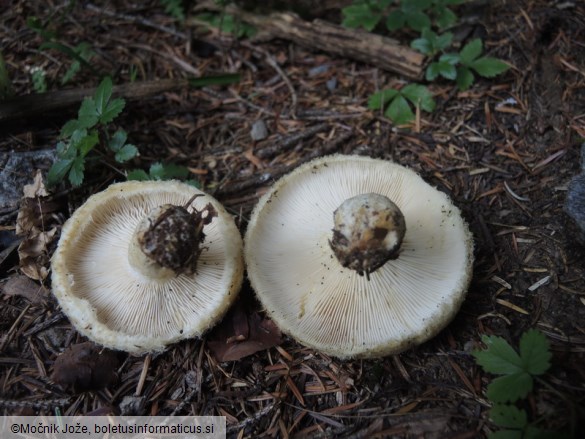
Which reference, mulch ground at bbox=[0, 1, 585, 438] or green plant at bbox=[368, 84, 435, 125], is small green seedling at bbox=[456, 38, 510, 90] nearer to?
mulch ground at bbox=[0, 1, 585, 438]

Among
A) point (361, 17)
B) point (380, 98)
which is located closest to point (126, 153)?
point (380, 98)

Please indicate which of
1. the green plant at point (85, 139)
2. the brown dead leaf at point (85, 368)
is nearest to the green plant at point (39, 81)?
the green plant at point (85, 139)

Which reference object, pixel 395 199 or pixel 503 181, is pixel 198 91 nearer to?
pixel 395 199

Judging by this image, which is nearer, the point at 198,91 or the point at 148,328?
the point at 148,328

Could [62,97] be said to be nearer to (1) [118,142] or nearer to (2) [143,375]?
(1) [118,142]

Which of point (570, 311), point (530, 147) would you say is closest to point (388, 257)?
point (570, 311)

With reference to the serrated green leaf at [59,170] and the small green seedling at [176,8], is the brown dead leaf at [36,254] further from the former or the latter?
the small green seedling at [176,8]

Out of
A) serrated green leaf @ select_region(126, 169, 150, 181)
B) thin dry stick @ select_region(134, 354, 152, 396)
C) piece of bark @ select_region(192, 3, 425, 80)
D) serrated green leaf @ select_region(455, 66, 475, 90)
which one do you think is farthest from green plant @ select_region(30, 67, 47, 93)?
serrated green leaf @ select_region(455, 66, 475, 90)
